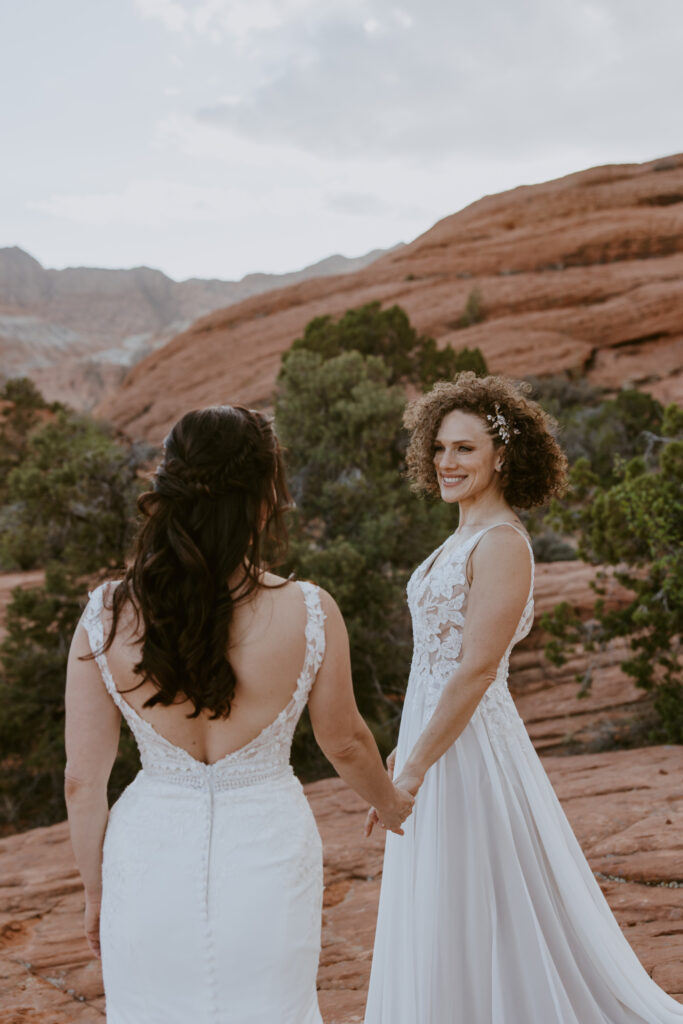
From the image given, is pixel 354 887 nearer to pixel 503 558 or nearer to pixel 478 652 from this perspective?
pixel 478 652

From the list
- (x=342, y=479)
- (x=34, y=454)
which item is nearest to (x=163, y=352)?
(x=34, y=454)

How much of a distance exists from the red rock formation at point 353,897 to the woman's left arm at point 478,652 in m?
1.37

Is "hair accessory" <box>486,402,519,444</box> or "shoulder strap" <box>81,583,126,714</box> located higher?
A: "hair accessory" <box>486,402,519,444</box>

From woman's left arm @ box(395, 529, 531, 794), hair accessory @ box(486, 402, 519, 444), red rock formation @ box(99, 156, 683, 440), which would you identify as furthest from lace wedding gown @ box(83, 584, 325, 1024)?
red rock formation @ box(99, 156, 683, 440)

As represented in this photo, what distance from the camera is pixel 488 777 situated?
256cm

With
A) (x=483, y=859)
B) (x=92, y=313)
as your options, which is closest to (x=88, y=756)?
(x=483, y=859)

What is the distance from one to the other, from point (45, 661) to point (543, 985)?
7.79 m

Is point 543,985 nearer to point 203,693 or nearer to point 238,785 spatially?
point 238,785

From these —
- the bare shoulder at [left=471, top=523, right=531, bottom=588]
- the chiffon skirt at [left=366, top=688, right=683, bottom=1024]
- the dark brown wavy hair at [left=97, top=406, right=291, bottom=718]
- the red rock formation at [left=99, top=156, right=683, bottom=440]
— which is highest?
the red rock formation at [left=99, top=156, right=683, bottom=440]

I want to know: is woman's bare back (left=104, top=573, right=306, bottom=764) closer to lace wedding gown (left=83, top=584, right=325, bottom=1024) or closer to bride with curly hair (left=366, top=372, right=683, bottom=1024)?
lace wedding gown (left=83, top=584, right=325, bottom=1024)

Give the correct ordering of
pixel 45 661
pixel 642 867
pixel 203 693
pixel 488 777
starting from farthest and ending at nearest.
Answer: pixel 45 661, pixel 642 867, pixel 488 777, pixel 203 693

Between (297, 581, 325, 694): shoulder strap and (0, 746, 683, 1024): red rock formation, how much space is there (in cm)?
207

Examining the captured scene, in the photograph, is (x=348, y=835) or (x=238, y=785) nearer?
(x=238, y=785)

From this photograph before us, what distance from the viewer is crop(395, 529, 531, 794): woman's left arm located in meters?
2.49
